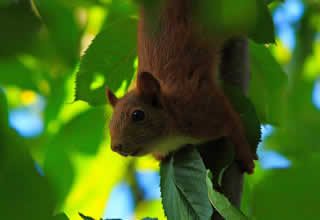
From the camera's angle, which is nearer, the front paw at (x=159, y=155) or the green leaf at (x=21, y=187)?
the green leaf at (x=21, y=187)

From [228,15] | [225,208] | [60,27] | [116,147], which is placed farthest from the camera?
[116,147]

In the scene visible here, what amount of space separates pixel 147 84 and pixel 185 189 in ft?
2.03

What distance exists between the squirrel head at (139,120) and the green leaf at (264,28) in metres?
0.62

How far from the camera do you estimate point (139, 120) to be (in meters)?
1.70

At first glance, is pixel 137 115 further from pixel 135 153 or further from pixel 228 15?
pixel 228 15

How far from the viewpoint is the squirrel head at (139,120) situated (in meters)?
1.64

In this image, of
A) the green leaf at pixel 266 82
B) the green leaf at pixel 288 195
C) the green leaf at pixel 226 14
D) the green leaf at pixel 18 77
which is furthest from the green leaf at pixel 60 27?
the green leaf at pixel 266 82

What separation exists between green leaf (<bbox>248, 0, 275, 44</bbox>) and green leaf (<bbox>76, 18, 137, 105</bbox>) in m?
0.55

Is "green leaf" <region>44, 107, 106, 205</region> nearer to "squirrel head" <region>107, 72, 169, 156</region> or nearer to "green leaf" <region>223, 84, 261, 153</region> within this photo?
"squirrel head" <region>107, 72, 169, 156</region>

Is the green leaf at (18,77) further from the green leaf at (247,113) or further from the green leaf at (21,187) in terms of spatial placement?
the green leaf at (21,187)

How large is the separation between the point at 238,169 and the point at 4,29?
3.55ft

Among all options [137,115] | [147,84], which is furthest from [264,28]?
[137,115]

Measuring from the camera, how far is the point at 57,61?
0.64 meters

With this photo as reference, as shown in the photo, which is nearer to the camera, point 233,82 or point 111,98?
point 233,82
